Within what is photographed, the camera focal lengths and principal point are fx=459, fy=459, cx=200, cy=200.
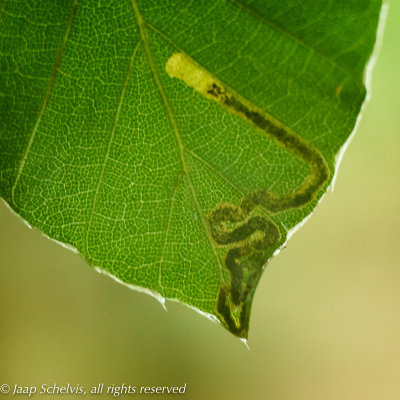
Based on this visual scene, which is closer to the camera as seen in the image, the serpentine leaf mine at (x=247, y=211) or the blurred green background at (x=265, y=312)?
the serpentine leaf mine at (x=247, y=211)

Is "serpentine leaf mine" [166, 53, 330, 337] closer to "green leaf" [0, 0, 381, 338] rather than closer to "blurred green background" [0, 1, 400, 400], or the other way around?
"green leaf" [0, 0, 381, 338]

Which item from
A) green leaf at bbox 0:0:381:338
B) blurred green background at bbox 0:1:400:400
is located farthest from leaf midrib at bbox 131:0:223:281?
blurred green background at bbox 0:1:400:400

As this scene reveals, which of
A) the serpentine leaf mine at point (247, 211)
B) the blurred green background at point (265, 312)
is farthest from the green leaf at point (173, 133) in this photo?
the blurred green background at point (265, 312)

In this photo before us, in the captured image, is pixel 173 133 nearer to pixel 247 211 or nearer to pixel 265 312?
pixel 247 211

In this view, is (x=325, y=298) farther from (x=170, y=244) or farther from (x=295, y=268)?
(x=170, y=244)

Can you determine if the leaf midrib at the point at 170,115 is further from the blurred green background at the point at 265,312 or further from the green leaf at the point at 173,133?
the blurred green background at the point at 265,312

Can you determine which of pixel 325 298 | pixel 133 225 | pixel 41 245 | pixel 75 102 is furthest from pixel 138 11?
pixel 325 298
